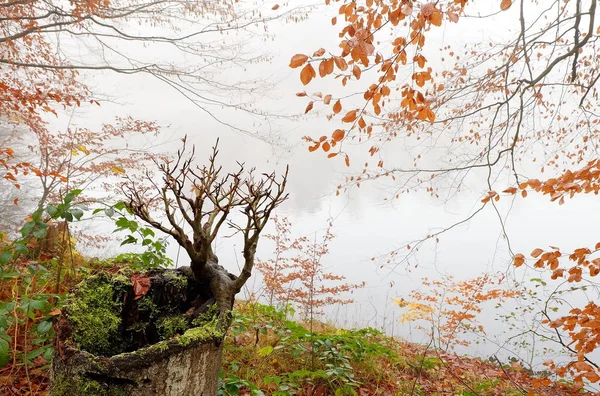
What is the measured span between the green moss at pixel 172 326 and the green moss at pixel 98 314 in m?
0.25

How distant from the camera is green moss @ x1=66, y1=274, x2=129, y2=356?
1.91 metres

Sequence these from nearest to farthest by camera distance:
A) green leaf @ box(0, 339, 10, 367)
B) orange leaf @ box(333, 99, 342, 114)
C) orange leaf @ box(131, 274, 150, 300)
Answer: green leaf @ box(0, 339, 10, 367)
orange leaf @ box(131, 274, 150, 300)
orange leaf @ box(333, 99, 342, 114)

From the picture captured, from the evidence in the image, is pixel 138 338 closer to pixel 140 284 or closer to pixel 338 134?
pixel 140 284

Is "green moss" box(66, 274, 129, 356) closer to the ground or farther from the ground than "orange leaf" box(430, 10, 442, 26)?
closer to the ground

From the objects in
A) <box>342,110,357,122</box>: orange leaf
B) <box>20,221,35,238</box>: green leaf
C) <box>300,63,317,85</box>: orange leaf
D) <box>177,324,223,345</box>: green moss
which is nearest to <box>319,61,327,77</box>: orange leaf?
<box>300,63,317,85</box>: orange leaf

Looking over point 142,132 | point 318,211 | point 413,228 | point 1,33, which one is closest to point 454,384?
point 142,132

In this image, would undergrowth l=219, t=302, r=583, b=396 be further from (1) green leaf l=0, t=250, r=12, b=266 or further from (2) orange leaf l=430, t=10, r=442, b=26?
(2) orange leaf l=430, t=10, r=442, b=26

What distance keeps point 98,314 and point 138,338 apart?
1.05 feet

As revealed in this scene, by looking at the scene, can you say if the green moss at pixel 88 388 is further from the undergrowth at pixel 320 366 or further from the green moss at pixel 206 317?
the undergrowth at pixel 320 366

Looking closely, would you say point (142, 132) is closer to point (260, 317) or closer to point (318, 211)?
point (260, 317)

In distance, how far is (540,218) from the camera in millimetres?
21000

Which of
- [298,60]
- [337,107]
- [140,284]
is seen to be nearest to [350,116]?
[337,107]

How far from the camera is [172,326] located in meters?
2.20

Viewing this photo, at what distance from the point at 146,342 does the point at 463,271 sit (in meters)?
12.7
